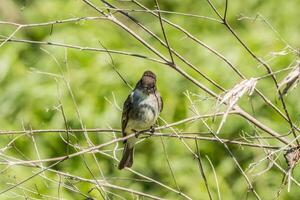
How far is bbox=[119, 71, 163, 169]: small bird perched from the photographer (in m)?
5.47

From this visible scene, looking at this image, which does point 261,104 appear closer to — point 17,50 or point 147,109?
point 147,109

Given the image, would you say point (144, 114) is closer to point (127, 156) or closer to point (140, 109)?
point (140, 109)

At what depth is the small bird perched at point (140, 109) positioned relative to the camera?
215 inches

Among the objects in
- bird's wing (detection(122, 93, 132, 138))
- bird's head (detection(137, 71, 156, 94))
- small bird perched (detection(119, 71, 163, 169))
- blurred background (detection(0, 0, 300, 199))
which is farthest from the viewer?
blurred background (detection(0, 0, 300, 199))

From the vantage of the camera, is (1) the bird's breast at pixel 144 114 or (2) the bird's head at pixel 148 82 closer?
(2) the bird's head at pixel 148 82

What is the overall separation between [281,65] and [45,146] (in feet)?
5.36

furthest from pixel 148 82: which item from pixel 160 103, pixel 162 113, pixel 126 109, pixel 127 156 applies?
pixel 162 113

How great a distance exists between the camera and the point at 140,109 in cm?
559

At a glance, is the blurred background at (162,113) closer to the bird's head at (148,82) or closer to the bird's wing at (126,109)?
the bird's wing at (126,109)

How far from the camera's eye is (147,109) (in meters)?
5.52

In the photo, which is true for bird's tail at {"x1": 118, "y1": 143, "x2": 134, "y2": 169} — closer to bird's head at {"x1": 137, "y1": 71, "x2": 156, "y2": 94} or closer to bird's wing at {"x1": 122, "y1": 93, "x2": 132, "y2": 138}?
bird's wing at {"x1": 122, "y1": 93, "x2": 132, "y2": 138}

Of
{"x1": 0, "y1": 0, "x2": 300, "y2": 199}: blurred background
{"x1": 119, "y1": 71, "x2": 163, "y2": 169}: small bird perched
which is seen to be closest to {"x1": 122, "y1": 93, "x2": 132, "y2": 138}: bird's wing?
{"x1": 119, "y1": 71, "x2": 163, "y2": 169}: small bird perched

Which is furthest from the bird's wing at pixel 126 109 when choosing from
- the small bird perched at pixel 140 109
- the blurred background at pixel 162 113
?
the blurred background at pixel 162 113

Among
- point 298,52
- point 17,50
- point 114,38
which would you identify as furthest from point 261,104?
point 298,52
